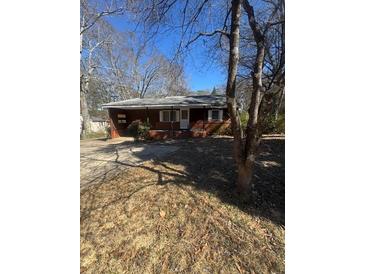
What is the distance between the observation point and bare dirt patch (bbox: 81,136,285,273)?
2695mm

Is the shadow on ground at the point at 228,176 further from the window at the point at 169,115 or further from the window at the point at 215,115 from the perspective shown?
the window at the point at 169,115

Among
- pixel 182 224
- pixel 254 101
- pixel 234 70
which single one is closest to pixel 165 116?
pixel 234 70

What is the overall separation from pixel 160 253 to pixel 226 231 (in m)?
1.03

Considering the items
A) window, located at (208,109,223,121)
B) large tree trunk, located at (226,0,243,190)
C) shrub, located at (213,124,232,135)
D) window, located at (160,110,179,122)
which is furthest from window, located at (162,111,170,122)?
large tree trunk, located at (226,0,243,190)

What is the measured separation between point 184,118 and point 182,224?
40.4 feet

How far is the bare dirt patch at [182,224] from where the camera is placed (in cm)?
270

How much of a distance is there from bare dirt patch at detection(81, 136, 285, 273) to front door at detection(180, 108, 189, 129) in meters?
10.2

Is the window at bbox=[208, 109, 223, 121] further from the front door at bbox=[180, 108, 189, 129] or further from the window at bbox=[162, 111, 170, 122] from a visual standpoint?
the window at bbox=[162, 111, 170, 122]

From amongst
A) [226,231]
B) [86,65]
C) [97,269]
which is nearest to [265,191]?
[226,231]

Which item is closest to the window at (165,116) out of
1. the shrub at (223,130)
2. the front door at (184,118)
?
the front door at (184,118)

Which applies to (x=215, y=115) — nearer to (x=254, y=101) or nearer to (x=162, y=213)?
(x=254, y=101)

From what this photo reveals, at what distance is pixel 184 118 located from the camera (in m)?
15.3
